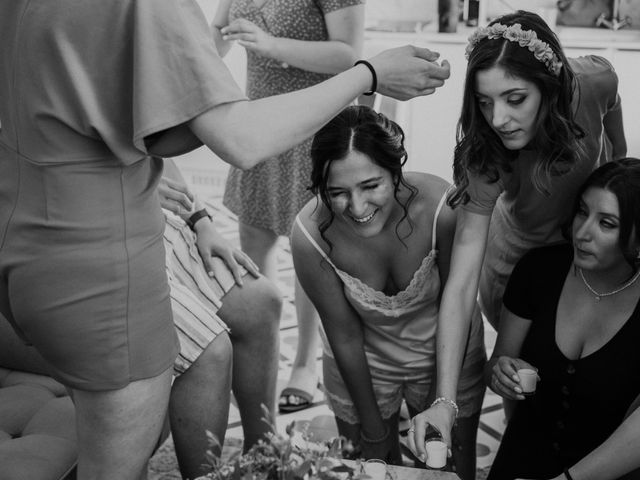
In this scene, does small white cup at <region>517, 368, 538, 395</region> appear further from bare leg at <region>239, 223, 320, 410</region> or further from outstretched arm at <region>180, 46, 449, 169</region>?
bare leg at <region>239, 223, 320, 410</region>

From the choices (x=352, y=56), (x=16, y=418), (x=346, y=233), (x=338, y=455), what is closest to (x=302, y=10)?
(x=352, y=56)

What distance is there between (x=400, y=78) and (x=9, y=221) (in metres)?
0.68

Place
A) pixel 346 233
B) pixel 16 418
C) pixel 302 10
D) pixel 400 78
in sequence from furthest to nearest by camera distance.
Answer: pixel 302 10 < pixel 346 233 < pixel 16 418 < pixel 400 78

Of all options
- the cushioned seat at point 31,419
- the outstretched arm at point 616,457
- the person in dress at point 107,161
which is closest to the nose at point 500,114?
the person in dress at point 107,161

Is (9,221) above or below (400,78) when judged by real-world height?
below

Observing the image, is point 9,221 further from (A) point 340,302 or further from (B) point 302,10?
(B) point 302,10

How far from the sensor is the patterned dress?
2469mm

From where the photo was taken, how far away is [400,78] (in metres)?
1.46

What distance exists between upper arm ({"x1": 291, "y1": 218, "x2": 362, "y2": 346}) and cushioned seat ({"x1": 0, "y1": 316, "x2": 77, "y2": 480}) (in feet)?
2.03

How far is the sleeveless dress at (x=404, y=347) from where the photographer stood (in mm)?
2008

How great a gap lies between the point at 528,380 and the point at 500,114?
1.90 ft

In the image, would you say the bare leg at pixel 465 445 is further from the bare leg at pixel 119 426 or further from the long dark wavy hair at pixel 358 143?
the bare leg at pixel 119 426

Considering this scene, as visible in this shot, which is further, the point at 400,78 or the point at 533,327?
the point at 533,327

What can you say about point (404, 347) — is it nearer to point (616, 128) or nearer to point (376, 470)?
point (376, 470)
